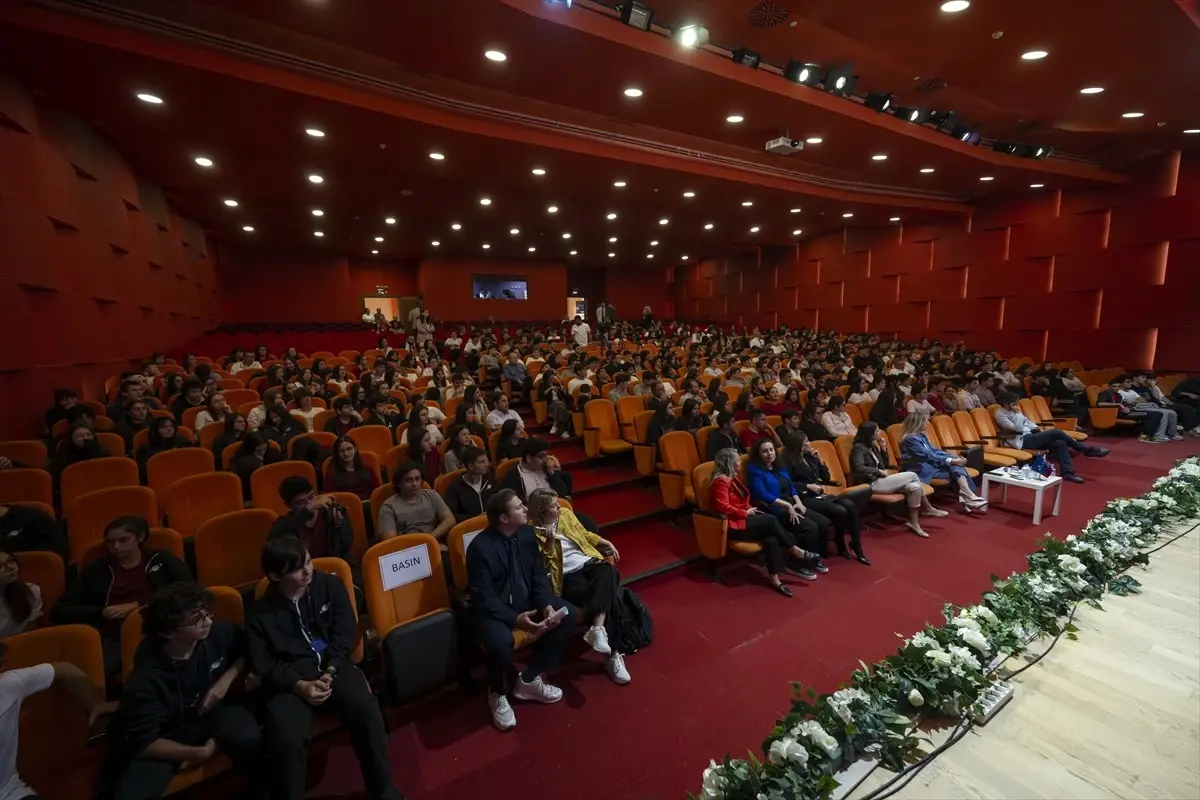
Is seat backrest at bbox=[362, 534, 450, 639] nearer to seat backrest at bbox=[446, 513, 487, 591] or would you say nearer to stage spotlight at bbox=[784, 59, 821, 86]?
seat backrest at bbox=[446, 513, 487, 591]

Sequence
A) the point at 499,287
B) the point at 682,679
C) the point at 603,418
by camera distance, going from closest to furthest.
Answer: the point at 682,679, the point at 603,418, the point at 499,287

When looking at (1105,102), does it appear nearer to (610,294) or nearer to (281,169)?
(281,169)

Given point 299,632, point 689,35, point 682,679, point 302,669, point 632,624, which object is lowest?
point 682,679

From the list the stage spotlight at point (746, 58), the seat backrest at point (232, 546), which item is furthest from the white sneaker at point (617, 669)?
the stage spotlight at point (746, 58)

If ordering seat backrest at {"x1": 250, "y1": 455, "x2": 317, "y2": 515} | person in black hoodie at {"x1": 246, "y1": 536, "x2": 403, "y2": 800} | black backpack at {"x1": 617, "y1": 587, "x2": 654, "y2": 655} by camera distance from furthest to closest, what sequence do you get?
1. seat backrest at {"x1": 250, "y1": 455, "x2": 317, "y2": 515}
2. black backpack at {"x1": 617, "y1": 587, "x2": 654, "y2": 655}
3. person in black hoodie at {"x1": 246, "y1": 536, "x2": 403, "y2": 800}

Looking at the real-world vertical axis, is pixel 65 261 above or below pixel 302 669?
above

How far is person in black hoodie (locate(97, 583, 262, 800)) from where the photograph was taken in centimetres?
A: 178

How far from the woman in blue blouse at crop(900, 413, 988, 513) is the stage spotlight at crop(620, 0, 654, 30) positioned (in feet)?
14.9

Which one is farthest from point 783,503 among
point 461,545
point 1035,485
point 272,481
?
point 272,481

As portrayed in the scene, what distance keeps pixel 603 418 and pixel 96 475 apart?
4162 millimetres

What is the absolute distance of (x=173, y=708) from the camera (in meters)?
1.87

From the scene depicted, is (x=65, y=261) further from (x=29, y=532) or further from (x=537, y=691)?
(x=537, y=691)

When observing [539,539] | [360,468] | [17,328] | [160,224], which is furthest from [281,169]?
[539,539]

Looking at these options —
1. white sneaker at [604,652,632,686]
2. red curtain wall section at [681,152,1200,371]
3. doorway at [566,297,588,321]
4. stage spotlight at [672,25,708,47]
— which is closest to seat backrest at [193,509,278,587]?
white sneaker at [604,652,632,686]
